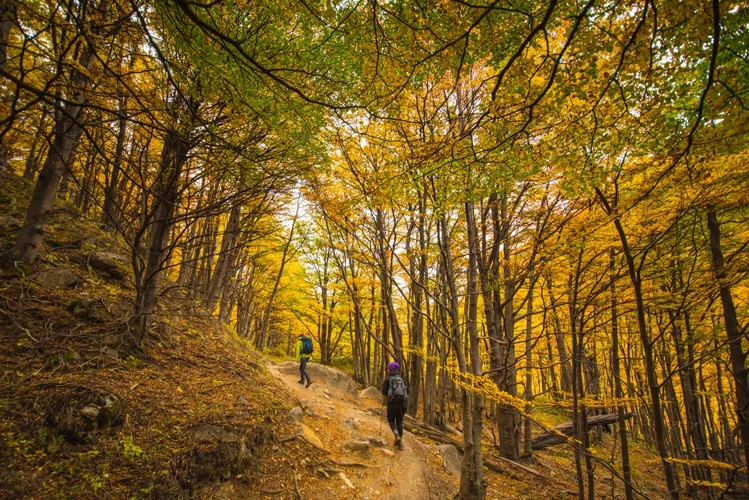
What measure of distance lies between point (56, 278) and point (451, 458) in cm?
830

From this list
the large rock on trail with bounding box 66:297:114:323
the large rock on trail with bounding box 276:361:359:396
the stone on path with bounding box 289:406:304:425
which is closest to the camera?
the large rock on trail with bounding box 66:297:114:323

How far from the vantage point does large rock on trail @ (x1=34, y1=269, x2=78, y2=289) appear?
15.0ft

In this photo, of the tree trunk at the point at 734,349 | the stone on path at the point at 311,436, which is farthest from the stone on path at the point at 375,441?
the tree trunk at the point at 734,349

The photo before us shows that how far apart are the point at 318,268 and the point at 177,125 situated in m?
A: 13.6

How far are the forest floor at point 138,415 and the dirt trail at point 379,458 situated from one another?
0.03 m

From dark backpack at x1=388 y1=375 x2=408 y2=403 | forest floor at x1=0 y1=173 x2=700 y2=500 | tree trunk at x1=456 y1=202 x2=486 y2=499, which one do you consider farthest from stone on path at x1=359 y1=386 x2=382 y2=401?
tree trunk at x1=456 y1=202 x2=486 y2=499

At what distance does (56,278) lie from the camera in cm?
471

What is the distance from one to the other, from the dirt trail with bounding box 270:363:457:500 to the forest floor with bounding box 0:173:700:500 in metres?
0.03

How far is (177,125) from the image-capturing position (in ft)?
13.1

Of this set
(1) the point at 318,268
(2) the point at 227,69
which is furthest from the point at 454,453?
(1) the point at 318,268

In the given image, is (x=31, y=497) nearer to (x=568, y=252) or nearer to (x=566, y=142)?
(x=566, y=142)

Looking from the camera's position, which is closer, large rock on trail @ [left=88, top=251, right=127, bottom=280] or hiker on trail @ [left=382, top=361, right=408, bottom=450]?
large rock on trail @ [left=88, top=251, right=127, bottom=280]

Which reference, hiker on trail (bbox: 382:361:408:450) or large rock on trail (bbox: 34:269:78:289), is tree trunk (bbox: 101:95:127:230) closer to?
large rock on trail (bbox: 34:269:78:289)

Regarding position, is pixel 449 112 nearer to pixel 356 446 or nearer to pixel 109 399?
pixel 109 399
